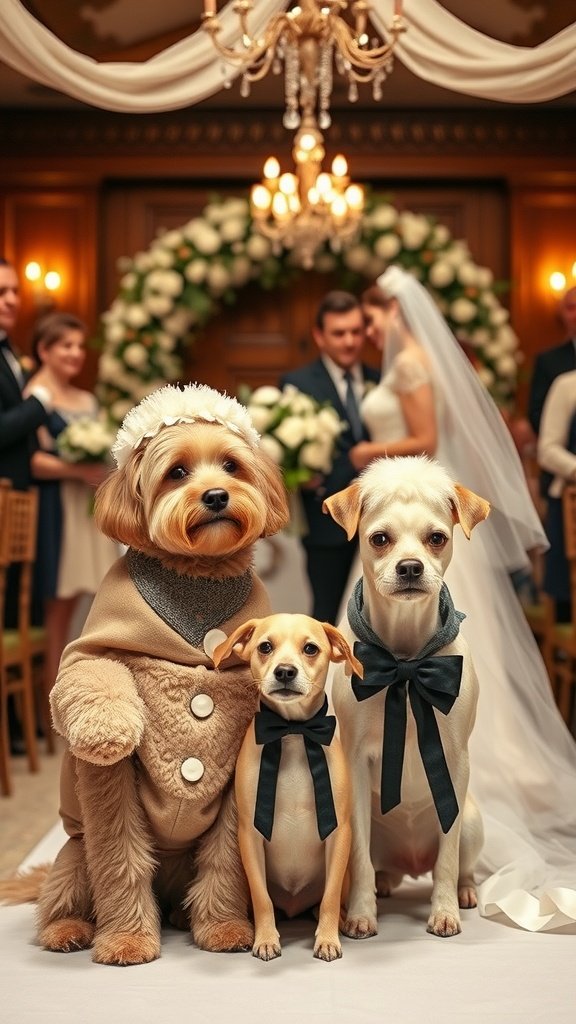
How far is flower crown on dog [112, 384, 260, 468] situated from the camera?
6.85ft

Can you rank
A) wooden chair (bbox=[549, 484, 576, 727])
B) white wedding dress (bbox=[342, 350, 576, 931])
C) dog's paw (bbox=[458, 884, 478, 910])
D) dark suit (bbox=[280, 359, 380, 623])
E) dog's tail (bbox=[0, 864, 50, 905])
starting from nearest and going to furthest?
dog's paw (bbox=[458, 884, 478, 910])
dog's tail (bbox=[0, 864, 50, 905])
white wedding dress (bbox=[342, 350, 576, 931])
wooden chair (bbox=[549, 484, 576, 727])
dark suit (bbox=[280, 359, 380, 623])

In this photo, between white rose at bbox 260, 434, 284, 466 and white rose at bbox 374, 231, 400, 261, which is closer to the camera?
white rose at bbox 260, 434, 284, 466

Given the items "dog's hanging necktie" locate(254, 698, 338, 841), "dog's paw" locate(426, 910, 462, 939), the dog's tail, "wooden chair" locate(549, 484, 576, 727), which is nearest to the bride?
"dog's paw" locate(426, 910, 462, 939)

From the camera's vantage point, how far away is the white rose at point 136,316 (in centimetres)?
671

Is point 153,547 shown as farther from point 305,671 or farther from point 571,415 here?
point 571,415

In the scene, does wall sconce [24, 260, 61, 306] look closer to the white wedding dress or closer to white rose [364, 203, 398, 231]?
white rose [364, 203, 398, 231]

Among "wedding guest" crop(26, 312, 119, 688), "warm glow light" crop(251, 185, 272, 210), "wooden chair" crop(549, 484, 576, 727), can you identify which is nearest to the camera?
"wooden chair" crop(549, 484, 576, 727)

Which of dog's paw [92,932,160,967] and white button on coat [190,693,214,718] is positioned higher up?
white button on coat [190,693,214,718]

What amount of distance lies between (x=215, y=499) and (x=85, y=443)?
10.7ft

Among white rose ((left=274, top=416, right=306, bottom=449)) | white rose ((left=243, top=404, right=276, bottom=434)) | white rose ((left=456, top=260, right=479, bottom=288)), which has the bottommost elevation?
white rose ((left=274, top=416, right=306, bottom=449))

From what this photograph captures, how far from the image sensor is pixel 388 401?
3982mm

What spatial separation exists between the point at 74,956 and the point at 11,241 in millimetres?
6522

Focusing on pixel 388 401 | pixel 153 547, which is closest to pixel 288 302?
pixel 388 401

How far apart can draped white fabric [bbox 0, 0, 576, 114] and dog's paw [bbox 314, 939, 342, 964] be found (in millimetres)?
2099
